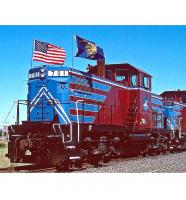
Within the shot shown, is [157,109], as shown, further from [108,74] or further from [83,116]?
Result: [83,116]

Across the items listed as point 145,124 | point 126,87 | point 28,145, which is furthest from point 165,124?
point 28,145

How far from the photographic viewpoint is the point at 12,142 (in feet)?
36.7

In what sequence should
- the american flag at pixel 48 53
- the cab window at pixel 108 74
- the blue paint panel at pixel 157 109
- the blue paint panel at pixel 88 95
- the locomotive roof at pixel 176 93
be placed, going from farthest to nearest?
1. the locomotive roof at pixel 176 93
2. the blue paint panel at pixel 157 109
3. the cab window at pixel 108 74
4. the blue paint panel at pixel 88 95
5. the american flag at pixel 48 53

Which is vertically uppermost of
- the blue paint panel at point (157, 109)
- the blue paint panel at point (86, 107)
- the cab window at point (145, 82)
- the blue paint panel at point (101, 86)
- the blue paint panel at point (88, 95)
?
the cab window at point (145, 82)

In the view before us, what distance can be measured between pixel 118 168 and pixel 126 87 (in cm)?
433

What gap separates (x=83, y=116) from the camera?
1165 centimetres

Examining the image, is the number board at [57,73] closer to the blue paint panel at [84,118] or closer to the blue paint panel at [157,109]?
the blue paint panel at [84,118]

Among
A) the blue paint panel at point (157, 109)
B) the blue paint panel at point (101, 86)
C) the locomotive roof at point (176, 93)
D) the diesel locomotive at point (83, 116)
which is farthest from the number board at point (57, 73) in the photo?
the locomotive roof at point (176, 93)

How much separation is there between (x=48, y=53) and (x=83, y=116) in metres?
2.17

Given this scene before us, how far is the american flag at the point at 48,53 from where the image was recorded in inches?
415

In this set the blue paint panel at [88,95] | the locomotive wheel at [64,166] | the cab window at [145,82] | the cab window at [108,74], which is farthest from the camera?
the cab window at [145,82]

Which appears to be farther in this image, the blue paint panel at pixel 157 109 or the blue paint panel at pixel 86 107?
the blue paint panel at pixel 157 109

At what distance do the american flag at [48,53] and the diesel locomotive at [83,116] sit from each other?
40cm
